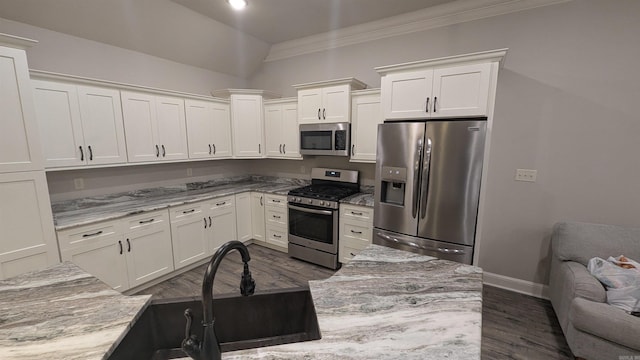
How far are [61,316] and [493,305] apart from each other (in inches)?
127

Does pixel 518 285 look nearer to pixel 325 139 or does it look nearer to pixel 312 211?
pixel 312 211

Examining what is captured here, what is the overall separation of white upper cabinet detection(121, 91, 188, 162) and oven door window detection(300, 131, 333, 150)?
1.57 metres

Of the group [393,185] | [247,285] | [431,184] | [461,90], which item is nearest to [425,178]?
[431,184]

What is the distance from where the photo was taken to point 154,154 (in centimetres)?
312

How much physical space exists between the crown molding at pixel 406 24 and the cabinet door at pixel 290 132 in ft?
3.06

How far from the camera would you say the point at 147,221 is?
110 inches

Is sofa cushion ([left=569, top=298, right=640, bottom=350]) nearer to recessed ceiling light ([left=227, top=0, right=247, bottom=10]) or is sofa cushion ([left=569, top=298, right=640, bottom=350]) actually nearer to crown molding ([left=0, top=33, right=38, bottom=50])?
recessed ceiling light ([left=227, top=0, right=247, bottom=10])

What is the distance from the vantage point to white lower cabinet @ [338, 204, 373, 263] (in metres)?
3.01

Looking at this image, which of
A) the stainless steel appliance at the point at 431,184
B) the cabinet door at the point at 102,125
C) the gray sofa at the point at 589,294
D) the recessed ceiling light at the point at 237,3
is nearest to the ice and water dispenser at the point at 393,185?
the stainless steel appliance at the point at 431,184

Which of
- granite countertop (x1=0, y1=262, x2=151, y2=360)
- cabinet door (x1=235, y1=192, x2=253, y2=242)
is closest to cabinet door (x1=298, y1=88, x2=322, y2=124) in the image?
cabinet door (x1=235, y1=192, x2=253, y2=242)

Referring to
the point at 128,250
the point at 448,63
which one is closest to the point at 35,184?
the point at 128,250

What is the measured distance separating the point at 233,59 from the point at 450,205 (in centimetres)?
Result: 367

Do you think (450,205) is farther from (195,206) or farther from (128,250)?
(128,250)

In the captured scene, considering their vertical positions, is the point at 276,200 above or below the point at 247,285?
below
